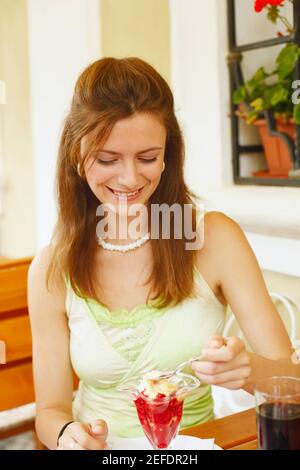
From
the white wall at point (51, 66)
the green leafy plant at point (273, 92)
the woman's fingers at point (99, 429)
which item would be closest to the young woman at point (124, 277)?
the woman's fingers at point (99, 429)

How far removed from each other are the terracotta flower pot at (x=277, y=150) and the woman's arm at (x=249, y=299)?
72cm

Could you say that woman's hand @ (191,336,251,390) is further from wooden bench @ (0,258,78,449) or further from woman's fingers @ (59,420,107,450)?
wooden bench @ (0,258,78,449)

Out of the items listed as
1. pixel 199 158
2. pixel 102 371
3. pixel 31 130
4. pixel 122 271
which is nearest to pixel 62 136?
pixel 122 271

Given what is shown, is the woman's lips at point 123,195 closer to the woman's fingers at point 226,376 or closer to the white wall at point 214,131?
the woman's fingers at point 226,376

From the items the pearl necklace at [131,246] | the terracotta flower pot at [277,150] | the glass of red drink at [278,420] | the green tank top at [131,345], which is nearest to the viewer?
the glass of red drink at [278,420]

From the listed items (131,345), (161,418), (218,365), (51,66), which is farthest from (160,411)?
(51,66)

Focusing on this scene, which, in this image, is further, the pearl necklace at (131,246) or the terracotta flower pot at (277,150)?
the terracotta flower pot at (277,150)

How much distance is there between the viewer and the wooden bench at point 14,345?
1.67 metres

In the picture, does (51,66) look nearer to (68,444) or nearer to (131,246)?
(131,246)

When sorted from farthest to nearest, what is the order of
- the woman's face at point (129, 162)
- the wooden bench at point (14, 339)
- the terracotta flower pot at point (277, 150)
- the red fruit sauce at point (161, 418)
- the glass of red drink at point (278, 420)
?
the terracotta flower pot at point (277, 150), the wooden bench at point (14, 339), the woman's face at point (129, 162), the red fruit sauce at point (161, 418), the glass of red drink at point (278, 420)

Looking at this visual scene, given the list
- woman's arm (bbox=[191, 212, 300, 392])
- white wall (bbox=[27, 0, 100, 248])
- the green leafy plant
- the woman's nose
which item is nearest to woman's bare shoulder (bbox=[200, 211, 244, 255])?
woman's arm (bbox=[191, 212, 300, 392])

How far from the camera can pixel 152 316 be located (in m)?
1.32

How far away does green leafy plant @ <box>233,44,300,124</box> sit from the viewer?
6.20ft

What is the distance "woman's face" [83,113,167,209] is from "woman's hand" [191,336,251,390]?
1.20ft
